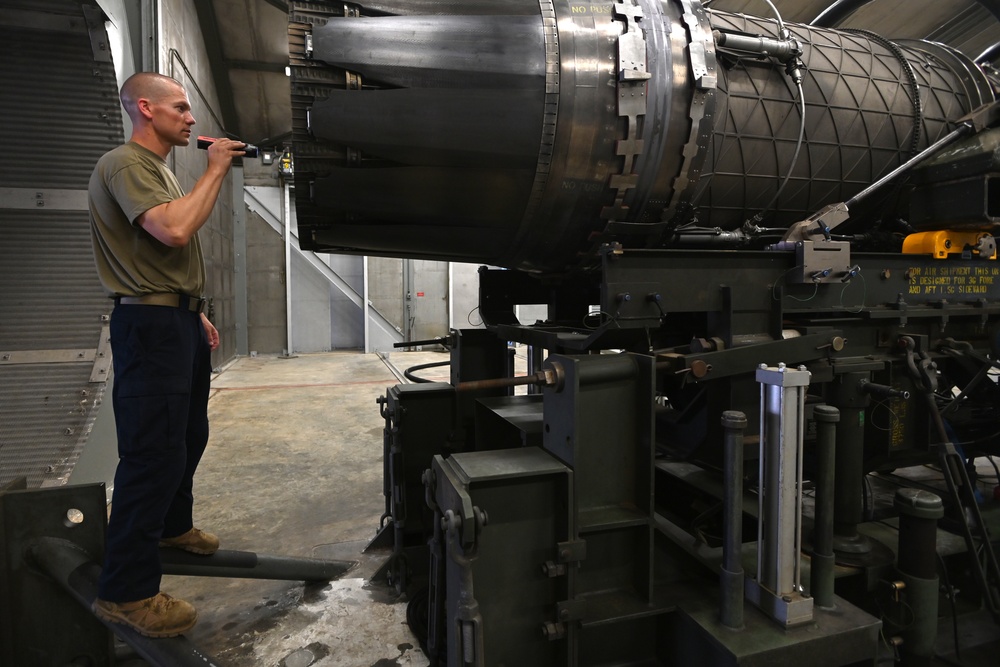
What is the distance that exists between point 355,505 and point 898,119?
315 centimetres

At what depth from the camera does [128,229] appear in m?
1.68

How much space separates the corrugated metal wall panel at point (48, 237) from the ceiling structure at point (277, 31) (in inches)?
132

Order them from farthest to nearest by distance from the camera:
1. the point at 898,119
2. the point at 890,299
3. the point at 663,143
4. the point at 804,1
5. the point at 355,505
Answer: the point at 804,1 < the point at 355,505 < the point at 898,119 < the point at 890,299 < the point at 663,143

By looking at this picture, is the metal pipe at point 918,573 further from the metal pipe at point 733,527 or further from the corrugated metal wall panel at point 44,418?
the corrugated metal wall panel at point 44,418

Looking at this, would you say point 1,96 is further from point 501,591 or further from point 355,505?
point 501,591

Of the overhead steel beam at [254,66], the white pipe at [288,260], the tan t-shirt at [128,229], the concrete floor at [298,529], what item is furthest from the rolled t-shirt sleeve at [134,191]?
the white pipe at [288,260]

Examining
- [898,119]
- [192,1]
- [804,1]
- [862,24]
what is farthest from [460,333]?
[192,1]

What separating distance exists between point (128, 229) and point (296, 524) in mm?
1847

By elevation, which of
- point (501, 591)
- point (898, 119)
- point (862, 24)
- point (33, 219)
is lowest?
point (501, 591)

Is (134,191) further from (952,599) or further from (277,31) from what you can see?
(277,31)

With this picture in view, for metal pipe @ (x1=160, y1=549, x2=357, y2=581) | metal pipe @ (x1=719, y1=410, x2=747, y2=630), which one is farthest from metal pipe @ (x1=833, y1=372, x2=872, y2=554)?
metal pipe @ (x1=160, y1=549, x2=357, y2=581)

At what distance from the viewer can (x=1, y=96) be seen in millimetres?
2791

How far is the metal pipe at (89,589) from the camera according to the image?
160 centimetres

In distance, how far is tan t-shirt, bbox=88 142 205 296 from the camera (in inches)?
64.1
